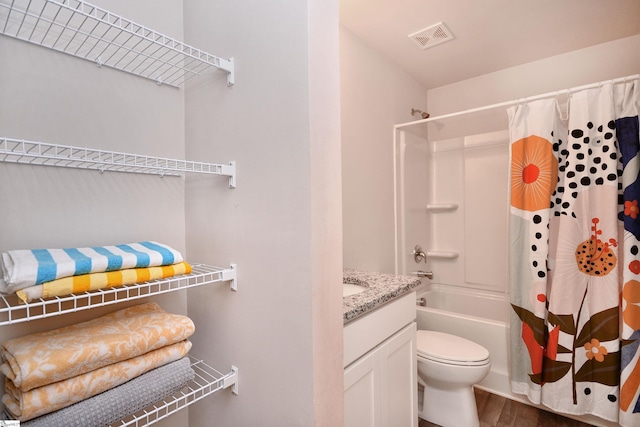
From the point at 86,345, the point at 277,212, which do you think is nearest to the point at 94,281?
the point at 86,345

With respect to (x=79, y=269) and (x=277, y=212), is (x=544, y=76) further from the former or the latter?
(x=79, y=269)

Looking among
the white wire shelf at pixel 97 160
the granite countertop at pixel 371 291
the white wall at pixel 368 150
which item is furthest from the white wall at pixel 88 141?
the white wall at pixel 368 150

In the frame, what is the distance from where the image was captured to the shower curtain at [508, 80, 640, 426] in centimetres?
160

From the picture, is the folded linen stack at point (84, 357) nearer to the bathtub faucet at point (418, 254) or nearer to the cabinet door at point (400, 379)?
the cabinet door at point (400, 379)

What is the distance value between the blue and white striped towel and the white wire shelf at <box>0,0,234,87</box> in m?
0.54

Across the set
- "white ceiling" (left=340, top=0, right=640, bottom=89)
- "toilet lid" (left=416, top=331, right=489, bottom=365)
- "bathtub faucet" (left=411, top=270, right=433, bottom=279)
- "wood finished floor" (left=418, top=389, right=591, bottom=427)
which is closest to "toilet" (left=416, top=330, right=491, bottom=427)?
"toilet lid" (left=416, top=331, right=489, bottom=365)

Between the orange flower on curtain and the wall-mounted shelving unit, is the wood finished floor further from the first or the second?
the wall-mounted shelving unit

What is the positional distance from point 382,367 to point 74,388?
3.33 feet

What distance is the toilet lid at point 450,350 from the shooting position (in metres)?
1.65

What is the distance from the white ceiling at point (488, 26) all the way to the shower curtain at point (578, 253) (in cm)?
51

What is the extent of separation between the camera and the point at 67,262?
2.18ft

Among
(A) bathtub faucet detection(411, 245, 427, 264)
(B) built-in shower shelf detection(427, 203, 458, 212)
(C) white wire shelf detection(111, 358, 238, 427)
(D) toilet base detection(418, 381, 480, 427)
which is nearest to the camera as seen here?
(C) white wire shelf detection(111, 358, 238, 427)

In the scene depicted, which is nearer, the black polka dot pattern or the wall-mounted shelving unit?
the wall-mounted shelving unit

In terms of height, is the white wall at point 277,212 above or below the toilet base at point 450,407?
above
